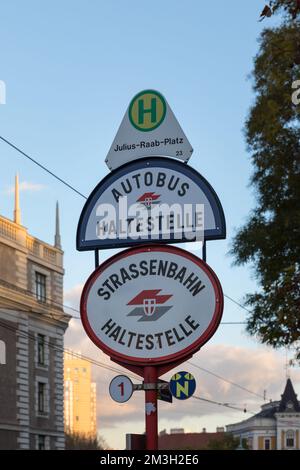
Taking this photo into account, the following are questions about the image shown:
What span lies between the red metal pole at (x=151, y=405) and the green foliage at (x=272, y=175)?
17.6 meters

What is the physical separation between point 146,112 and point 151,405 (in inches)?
52.2

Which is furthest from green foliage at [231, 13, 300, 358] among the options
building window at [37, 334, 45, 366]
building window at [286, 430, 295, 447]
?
building window at [286, 430, 295, 447]

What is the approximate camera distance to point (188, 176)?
430cm

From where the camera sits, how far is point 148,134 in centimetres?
445

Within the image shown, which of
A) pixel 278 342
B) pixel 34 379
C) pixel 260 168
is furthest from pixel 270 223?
pixel 34 379

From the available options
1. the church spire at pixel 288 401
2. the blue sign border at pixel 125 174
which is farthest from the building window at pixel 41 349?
the church spire at pixel 288 401

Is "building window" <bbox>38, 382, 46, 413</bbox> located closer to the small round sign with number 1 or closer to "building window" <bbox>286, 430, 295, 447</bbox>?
the small round sign with number 1

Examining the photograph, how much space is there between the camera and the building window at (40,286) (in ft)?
213

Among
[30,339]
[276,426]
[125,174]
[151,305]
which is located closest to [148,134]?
[125,174]

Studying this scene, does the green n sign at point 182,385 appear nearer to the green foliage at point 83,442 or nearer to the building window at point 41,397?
the building window at point 41,397

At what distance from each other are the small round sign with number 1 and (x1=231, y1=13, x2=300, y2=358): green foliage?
17520 mm

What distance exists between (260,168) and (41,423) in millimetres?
41053

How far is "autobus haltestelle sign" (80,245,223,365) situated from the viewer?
3980 millimetres
